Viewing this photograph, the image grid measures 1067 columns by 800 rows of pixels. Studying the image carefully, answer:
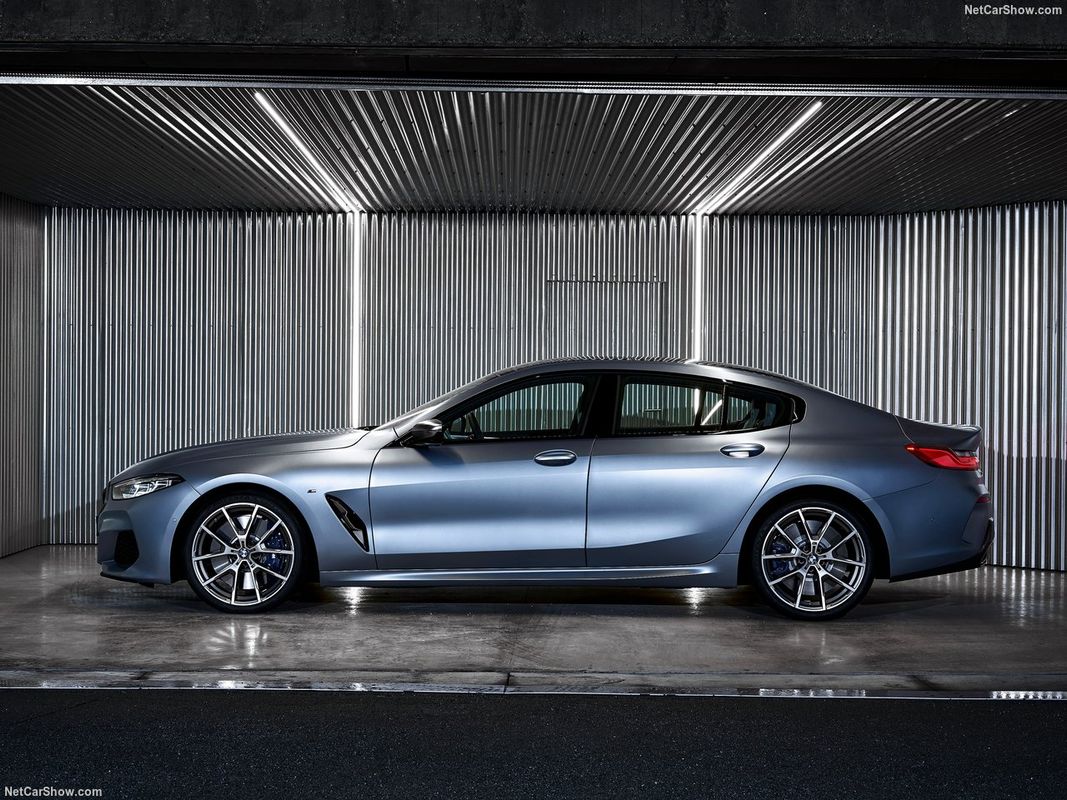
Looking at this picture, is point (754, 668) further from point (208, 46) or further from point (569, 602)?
point (208, 46)

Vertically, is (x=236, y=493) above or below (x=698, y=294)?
below

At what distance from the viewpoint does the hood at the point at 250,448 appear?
7.40 m

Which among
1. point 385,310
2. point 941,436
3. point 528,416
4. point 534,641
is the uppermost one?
point 385,310

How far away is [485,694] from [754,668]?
145 centimetres

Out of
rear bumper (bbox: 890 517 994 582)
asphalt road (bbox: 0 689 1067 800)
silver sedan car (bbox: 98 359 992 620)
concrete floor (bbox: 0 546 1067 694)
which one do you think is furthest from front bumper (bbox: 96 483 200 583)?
rear bumper (bbox: 890 517 994 582)

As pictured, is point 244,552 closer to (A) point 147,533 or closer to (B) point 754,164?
(A) point 147,533

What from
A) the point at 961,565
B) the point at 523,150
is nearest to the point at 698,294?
the point at 523,150

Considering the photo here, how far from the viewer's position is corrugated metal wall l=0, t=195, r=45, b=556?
10.4m

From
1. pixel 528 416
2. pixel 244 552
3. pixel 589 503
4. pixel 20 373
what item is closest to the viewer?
pixel 589 503

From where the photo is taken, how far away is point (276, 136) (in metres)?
8.37

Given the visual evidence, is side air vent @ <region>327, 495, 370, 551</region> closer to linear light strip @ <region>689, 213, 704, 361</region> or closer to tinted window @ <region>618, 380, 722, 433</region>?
tinted window @ <region>618, 380, 722, 433</region>

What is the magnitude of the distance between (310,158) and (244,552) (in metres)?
3.33

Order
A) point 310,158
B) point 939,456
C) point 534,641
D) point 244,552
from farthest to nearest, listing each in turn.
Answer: point 310,158 → point 244,552 → point 939,456 → point 534,641

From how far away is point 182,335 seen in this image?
1134 cm
